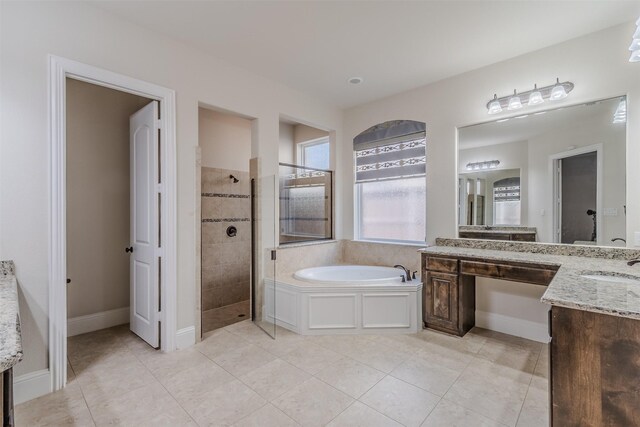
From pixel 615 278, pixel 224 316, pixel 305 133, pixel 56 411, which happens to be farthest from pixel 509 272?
pixel 305 133

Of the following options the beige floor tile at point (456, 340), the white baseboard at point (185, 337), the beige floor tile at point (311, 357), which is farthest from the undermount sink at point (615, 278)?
the white baseboard at point (185, 337)

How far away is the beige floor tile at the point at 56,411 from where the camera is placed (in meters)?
1.75

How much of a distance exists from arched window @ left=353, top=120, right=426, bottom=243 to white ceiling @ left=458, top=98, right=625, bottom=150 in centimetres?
58

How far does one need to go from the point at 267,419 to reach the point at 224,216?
8.55ft

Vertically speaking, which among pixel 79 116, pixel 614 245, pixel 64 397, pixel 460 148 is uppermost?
pixel 79 116

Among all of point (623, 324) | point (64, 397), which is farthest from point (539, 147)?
point (64, 397)

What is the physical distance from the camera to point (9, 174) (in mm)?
1916

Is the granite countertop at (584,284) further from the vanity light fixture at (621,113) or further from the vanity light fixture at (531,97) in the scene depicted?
the vanity light fixture at (531,97)

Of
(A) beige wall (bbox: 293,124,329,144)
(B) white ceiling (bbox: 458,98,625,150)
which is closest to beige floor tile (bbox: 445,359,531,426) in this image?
(B) white ceiling (bbox: 458,98,625,150)

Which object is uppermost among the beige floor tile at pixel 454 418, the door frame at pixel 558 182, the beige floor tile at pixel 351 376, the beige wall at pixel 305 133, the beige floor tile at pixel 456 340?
the beige wall at pixel 305 133

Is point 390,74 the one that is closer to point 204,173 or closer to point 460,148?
point 460,148

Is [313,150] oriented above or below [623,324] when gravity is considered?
above

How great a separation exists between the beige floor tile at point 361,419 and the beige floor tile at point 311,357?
0.51m

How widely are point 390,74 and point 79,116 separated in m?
3.34
